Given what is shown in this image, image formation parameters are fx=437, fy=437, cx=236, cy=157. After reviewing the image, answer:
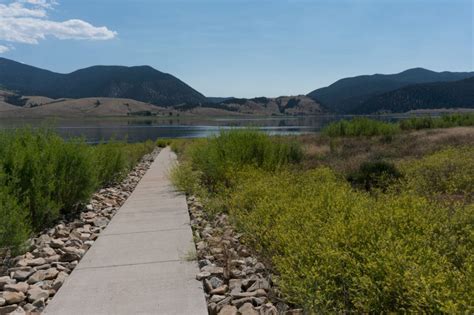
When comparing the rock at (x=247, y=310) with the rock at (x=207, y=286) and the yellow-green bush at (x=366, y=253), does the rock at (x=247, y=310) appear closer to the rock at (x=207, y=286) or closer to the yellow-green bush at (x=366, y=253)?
the yellow-green bush at (x=366, y=253)

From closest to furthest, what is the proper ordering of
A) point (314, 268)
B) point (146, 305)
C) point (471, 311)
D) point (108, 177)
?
point (471, 311) < point (314, 268) < point (146, 305) < point (108, 177)

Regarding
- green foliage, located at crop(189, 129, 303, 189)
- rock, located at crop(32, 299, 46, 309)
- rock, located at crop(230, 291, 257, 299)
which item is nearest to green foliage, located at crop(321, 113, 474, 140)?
green foliage, located at crop(189, 129, 303, 189)

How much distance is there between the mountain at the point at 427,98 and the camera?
149375mm

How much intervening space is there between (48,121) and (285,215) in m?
6.00

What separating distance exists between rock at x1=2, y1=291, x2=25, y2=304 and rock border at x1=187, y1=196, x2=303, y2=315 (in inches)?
66.4

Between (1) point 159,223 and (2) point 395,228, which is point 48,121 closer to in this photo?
(1) point 159,223

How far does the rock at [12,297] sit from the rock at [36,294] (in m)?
0.08

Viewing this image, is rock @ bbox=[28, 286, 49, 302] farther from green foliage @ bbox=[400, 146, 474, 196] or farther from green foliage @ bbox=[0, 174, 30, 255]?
green foliage @ bbox=[400, 146, 474, 196]

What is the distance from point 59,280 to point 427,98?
172 m

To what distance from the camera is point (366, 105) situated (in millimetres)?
182875

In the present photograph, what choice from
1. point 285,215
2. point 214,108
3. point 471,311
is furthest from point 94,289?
point 214,108

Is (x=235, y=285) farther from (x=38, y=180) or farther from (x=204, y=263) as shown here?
(x=38, y=180)

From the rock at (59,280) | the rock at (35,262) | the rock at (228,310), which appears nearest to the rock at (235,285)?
the rock at (228,310)

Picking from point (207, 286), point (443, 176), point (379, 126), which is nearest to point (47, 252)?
point (207, 286)
